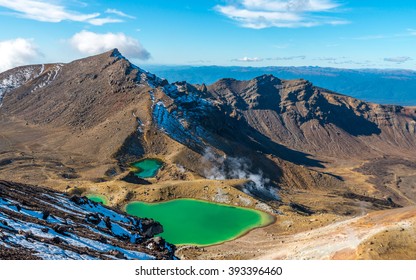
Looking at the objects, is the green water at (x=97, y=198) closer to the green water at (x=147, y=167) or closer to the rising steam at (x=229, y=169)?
the green water at (x=147, y=167)

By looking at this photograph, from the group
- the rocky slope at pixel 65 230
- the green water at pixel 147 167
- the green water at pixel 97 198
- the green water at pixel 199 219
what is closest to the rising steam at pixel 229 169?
the green water at pixel 147 167

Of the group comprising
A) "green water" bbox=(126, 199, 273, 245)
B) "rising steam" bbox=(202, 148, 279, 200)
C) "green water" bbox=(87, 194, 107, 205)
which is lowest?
"rising steam" bbox=(202, 148, 279, 200)

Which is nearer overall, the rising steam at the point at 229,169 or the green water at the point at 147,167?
the green water at the point at 147,167

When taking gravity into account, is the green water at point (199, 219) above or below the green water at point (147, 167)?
above

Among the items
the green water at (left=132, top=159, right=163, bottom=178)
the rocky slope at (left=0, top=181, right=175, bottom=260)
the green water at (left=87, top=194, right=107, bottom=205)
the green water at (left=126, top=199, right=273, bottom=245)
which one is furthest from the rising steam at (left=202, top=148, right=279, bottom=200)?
the rocky slope at (left=0, top=181, right=175, bottom=260)

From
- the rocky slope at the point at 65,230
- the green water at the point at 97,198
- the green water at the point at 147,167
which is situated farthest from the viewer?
the green water at the point at 147,167

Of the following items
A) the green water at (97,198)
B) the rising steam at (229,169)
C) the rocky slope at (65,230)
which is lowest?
the rising steam at (229,169)

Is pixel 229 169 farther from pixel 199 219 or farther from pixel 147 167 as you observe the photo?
pixel 199 219

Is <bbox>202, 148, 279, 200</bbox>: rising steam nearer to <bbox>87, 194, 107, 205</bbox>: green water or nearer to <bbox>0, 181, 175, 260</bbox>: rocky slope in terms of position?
<bbox>87, 194, 107, 205</bbox>: green water
